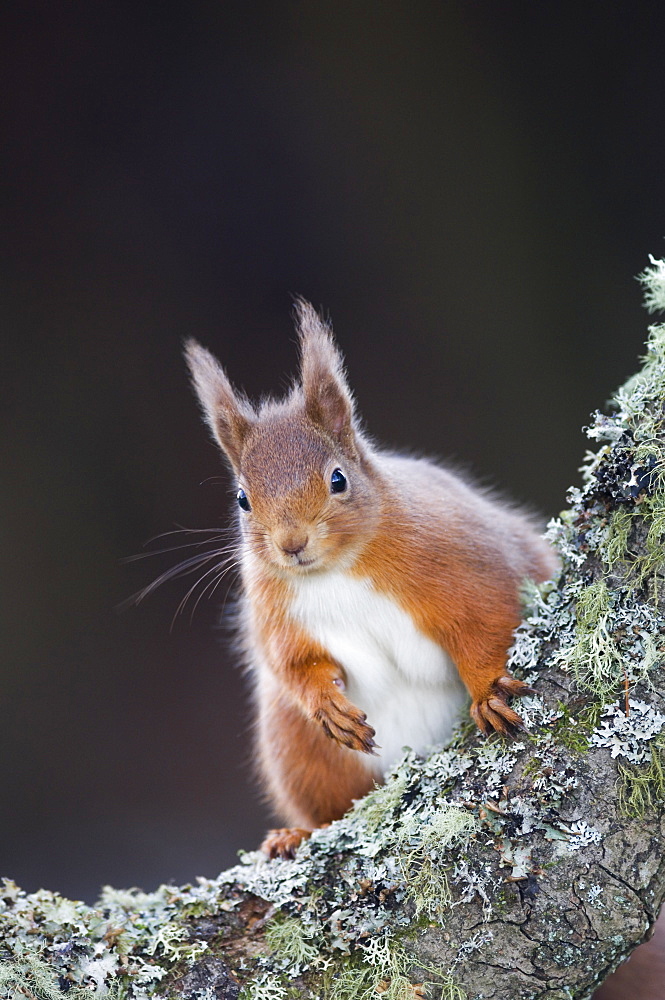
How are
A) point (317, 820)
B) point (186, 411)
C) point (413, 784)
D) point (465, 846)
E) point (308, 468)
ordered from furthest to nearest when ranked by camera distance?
point (186, 411) → point (317, 820) → point (308, 468) → point (413, 784) → point (465, 846)

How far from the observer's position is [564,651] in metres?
1.13

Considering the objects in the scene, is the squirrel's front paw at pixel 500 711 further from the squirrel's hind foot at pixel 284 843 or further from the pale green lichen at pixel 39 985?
the pale green lichen at pixel 39 985

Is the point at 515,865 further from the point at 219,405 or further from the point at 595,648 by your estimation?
the point at 219,405

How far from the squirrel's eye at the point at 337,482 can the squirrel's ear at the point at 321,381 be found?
80 mm

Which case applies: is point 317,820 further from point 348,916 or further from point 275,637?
point 348,916

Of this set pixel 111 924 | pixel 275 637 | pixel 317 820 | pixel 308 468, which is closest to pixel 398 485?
pixel 308 468

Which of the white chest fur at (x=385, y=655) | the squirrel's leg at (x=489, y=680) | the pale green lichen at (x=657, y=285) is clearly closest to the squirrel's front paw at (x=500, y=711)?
the squirrel's leg at (x=489, y=680)

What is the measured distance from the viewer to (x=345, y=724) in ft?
4.41

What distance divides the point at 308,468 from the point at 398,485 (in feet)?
0.57

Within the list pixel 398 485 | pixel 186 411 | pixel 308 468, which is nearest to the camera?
pixel 308 468

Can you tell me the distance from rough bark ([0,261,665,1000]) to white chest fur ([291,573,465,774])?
247 millimetres

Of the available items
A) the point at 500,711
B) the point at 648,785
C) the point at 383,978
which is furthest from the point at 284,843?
the point at 648,785

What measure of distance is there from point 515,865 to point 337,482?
1.86 ft

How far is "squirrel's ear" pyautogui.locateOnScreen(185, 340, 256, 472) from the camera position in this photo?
1529mm
